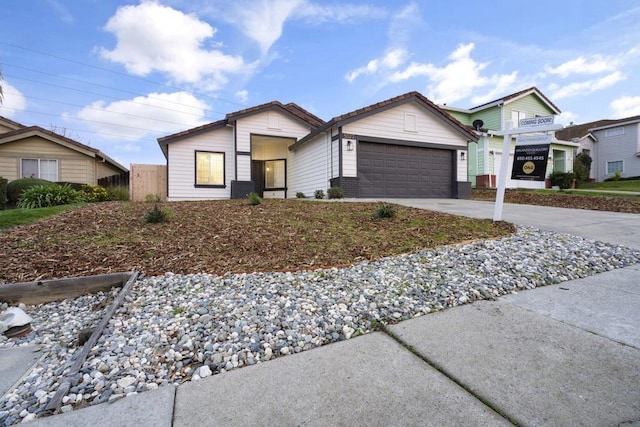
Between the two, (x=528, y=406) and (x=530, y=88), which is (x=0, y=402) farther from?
(x=530, y=88)

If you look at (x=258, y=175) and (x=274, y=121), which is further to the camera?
(x=258, y=175)

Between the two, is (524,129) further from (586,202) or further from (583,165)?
(583,165)

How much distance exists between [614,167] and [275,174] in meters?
29.4

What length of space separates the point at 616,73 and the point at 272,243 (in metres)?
20.1

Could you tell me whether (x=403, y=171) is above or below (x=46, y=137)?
below

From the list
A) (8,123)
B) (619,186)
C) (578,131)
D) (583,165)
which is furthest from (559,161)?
(8,123)

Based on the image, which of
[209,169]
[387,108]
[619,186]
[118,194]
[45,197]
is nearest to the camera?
[45,197]

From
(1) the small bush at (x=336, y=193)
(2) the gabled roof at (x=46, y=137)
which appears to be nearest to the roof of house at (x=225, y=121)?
(2) the gabled roof at (x=46, y=137)

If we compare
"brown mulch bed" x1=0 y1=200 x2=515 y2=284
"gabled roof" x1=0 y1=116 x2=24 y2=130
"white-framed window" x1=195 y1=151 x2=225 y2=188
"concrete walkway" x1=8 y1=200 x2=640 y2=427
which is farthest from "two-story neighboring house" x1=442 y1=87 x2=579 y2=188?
"gabled roof" x1=0 y1=116 x2=24 y2=130

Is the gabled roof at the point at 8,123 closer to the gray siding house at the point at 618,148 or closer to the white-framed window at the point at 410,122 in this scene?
the white-framed window at the point at 410,122

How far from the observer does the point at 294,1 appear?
10.3 meters

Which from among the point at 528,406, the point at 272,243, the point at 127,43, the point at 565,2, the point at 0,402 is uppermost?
the point at 127,43

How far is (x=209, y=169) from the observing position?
44.4ft

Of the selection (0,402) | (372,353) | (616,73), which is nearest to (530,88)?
(616,73)
